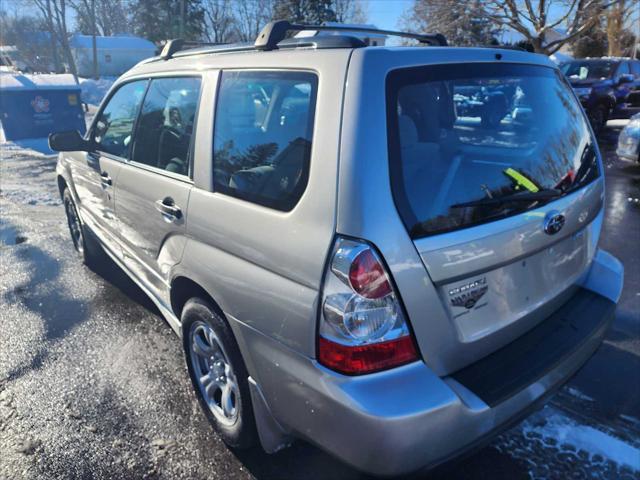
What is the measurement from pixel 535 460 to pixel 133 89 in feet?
10.6

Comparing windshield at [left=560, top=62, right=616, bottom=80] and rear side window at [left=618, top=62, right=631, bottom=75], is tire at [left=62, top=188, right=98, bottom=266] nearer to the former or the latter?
windshield at [left=560, top=62, right=616, bottom=80]

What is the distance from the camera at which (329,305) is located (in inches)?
65.7

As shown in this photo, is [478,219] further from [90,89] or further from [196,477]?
[90,89]

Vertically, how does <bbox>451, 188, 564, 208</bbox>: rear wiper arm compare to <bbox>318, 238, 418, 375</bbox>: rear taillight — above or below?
above

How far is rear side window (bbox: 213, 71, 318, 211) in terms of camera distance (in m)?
1.87

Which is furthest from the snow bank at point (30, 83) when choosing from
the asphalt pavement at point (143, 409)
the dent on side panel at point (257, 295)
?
the dent on side panel at point (257, 295)

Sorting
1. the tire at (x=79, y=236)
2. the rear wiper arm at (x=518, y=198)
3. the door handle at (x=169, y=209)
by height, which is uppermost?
the rear wiper arm at (x=518, y=198)

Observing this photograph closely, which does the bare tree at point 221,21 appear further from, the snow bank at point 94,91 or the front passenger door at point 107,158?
the front passenger door at point 107,158

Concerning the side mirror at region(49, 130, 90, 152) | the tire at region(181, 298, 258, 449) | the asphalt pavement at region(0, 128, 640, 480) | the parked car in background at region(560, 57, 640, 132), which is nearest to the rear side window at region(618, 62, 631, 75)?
the parked car in background at region(560, 57, 640, 132)

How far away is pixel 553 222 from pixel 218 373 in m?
1.74

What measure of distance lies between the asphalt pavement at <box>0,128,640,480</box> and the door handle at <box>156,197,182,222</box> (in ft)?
3.68

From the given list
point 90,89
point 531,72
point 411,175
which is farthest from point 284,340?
point 90,89

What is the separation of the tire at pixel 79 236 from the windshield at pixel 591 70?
14.0 metres

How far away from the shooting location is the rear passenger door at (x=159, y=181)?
2.51 meters
